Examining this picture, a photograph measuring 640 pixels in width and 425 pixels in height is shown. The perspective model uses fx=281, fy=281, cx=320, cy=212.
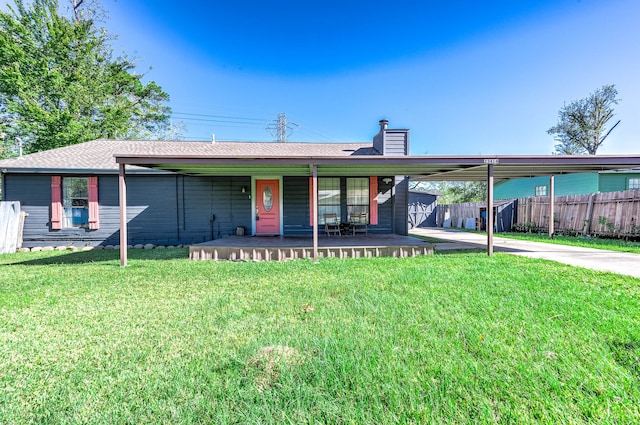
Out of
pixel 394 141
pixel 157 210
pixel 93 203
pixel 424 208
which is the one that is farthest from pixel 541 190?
pixel 93 203

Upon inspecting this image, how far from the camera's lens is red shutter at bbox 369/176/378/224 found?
9508 millimetres

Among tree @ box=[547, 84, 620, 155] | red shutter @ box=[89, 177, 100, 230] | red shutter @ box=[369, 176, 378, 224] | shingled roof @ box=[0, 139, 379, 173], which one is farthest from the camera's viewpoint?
tree @ box=[547, 84, 620, 155]

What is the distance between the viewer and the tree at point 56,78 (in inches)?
613

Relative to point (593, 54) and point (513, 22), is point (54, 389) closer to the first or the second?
point (513, 22)

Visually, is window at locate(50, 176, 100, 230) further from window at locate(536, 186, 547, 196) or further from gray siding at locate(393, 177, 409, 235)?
window at locate(536, 186, 547, 196)

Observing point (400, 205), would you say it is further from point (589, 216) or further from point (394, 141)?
point (589, 216)

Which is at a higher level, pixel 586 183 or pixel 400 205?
pixel 586 183

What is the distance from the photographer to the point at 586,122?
2462 centimetres

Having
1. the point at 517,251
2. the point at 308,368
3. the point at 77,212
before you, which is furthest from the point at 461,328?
the point at 77,212

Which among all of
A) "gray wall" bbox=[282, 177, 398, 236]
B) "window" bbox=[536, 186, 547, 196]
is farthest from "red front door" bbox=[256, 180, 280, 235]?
"window" bbox=[536, 186, 547, 196]

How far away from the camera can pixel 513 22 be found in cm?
1150

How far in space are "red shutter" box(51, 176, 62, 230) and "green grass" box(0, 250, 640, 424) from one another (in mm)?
5629

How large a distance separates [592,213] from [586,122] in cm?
2092

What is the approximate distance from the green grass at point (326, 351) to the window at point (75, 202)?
18.2 ft
